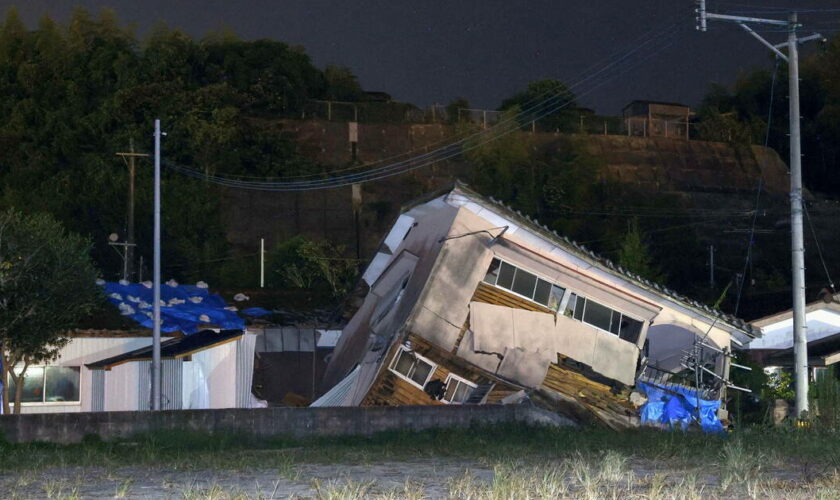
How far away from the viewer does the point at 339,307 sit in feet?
114

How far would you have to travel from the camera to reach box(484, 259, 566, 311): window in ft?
89.9

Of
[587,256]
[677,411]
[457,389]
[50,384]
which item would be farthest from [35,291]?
[677,411]

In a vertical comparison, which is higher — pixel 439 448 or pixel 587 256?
pixel 587 256

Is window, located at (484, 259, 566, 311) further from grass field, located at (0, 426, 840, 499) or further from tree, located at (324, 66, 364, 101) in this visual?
tree, located at (324, 66, 364, 101)

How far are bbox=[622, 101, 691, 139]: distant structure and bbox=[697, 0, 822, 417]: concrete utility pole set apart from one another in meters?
51.5

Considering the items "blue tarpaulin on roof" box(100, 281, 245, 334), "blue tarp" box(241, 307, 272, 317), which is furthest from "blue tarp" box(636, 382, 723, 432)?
"blue tarp" box(241, 307, 272, 317)

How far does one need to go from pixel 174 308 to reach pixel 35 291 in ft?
23.0

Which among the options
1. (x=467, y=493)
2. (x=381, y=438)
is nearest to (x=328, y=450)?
(x=381, y=438)

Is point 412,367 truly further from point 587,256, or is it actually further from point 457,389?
point 587,256

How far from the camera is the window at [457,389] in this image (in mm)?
25969

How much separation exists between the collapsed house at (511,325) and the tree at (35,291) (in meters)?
6.78

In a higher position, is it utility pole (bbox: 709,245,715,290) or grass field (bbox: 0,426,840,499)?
utility pole (bbox: 709,245,715,290)

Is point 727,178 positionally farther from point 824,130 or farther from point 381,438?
point 381,438

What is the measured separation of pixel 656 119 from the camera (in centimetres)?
7925
